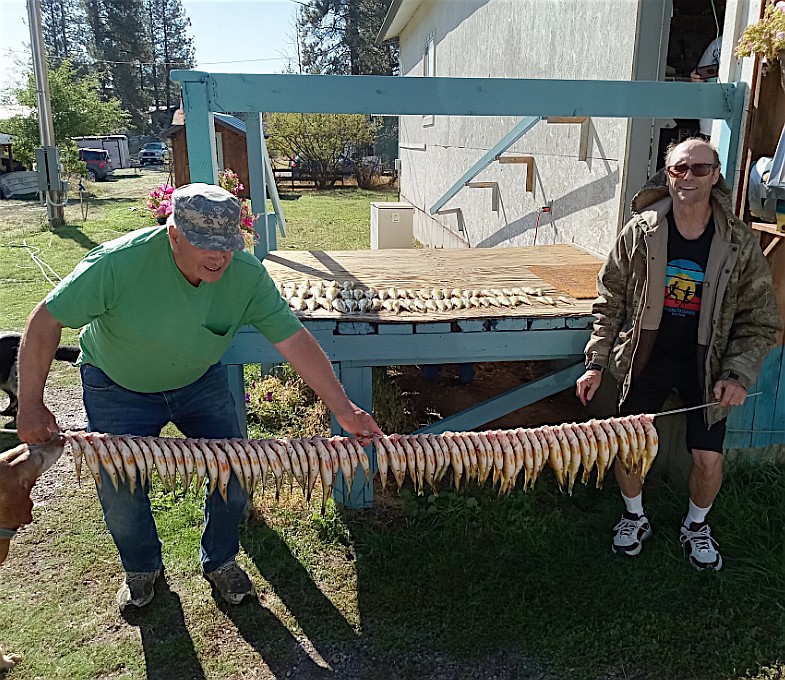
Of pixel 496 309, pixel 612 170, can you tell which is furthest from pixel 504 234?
pixel 496 309

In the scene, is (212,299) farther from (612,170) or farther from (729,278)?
(612,170)

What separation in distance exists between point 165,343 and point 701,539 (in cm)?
256

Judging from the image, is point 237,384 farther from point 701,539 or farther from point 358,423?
point 701,539

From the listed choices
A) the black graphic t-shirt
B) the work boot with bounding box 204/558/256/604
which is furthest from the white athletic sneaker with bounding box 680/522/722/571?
the work boot with bounding box 204/558/256/604

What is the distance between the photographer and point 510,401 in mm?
4180

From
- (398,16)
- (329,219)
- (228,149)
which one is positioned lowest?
(329,219)

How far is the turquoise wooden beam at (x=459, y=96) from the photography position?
342 centimetres

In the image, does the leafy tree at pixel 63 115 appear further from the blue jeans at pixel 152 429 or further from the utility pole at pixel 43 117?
the blue jeans at pixel 152 429

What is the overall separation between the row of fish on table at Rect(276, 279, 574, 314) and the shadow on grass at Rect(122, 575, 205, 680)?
154 cm

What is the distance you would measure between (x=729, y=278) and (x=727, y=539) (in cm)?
134

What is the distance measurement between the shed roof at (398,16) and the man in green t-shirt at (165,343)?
45.1ft

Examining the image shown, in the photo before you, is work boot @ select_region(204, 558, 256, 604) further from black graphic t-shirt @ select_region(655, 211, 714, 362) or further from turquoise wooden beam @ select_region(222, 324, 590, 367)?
black graphic t-shirt @ select_region(655, 211, 714, 362)

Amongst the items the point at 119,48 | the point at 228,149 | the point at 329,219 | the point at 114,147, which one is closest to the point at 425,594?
the point at 228,149

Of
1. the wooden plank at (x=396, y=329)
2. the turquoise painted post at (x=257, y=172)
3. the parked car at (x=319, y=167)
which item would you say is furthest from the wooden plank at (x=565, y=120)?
the parked car at (x=319, y=167)
